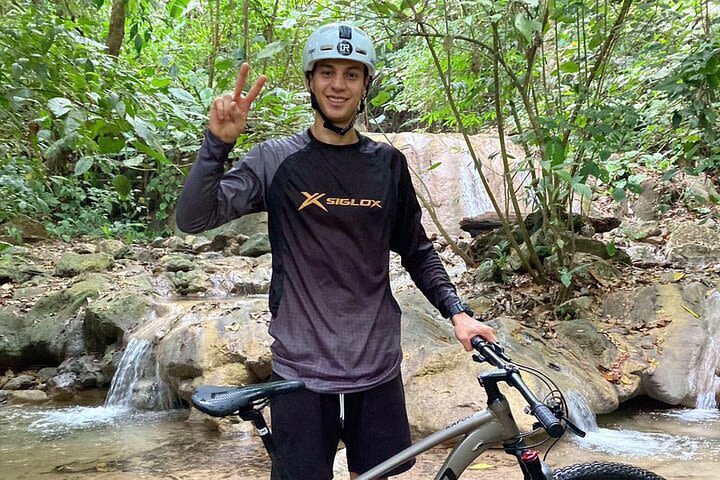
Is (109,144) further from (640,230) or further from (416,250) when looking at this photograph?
(640,230)

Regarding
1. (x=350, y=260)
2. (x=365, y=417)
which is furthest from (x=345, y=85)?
(x=365, y=417)

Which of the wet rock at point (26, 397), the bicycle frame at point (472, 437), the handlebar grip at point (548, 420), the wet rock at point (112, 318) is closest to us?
the handlebar grip at point (548, 420)

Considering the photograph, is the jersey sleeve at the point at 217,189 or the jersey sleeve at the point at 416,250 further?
the jersey sleeve at the point at 416,250

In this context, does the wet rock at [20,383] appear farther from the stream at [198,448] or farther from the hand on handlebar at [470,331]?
the hand on handlebar at [470,331]

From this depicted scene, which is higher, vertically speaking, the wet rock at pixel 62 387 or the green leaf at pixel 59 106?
the green leaf at pixel 59 106

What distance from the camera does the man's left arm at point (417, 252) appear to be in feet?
6.63

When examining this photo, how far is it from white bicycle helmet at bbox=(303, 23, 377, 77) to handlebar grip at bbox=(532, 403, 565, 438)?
110 cm

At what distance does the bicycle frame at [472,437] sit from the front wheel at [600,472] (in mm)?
224

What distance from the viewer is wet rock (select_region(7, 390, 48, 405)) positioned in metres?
6.32

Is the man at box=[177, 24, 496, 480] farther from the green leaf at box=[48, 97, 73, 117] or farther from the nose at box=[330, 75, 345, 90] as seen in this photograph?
the green leaf at box=[48, 97, 73, 117]

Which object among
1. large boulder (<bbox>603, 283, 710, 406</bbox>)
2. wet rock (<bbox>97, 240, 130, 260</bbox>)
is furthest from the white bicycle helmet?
wet rock (<bbox>97, 240, 130, 260</bbox>)

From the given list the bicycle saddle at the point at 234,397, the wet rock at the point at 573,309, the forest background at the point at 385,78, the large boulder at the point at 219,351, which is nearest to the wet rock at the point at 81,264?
the forest background at the point at 385,78

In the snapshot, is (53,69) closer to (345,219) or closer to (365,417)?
(345,219)

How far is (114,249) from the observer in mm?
10125
